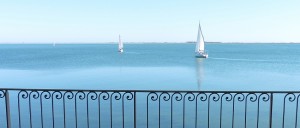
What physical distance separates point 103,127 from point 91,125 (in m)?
0.60

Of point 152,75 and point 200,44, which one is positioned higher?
point 200,44

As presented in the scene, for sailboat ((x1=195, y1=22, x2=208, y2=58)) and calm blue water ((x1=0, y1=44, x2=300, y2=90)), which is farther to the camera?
sailboat ((x1=195, y1=22, x2=208, y2=58))

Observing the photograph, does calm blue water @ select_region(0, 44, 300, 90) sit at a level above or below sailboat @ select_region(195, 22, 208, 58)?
below

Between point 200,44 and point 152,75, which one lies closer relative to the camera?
point 152,75

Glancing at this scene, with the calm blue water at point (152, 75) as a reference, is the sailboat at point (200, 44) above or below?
above

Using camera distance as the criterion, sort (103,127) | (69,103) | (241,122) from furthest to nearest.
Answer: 1. (69,103)
2. (241,122)
3. (103,127)

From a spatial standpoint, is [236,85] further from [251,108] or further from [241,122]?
[241,122]

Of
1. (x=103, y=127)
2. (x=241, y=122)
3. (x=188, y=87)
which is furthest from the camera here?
(x=188, y=87)

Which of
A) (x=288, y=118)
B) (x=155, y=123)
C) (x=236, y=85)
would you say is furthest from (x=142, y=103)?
(x=236, y=85)

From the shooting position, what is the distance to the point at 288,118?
13.3 m

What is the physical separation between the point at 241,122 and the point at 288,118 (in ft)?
7.78

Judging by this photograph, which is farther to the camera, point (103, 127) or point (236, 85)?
point (236, 85)

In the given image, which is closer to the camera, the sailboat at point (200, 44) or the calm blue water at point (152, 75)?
the calm blue water at point (152, 75)

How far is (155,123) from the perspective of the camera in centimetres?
1262
